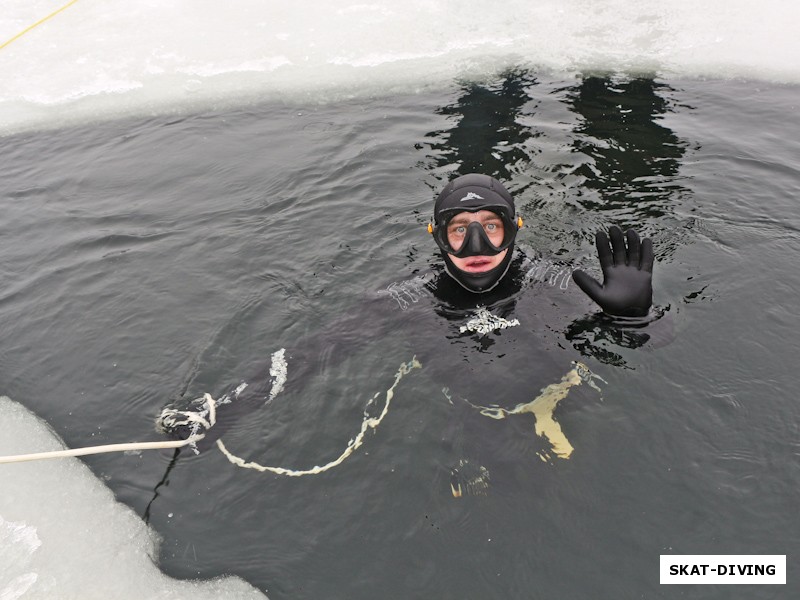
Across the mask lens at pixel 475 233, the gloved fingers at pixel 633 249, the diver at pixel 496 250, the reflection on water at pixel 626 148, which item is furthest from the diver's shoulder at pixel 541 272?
the reflection on water at pixel 626 148

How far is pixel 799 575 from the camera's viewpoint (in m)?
2.93

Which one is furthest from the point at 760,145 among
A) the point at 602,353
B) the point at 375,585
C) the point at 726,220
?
the point at 375,585

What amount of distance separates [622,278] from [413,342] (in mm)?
1429

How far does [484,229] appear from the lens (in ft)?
13.7

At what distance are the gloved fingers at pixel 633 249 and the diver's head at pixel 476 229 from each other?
711 mm

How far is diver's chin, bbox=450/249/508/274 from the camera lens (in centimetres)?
426

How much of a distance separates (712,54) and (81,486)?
30.4 ft

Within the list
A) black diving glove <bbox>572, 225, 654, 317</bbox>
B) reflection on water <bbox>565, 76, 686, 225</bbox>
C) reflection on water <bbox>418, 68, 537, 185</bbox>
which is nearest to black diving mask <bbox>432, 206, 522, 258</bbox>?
black diving glove <bbox>572, 225, 654, 317</bbox>

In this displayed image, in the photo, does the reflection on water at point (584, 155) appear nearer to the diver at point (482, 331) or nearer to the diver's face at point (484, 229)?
the diver at point (482, 331)

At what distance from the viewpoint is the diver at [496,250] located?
3.93 meters

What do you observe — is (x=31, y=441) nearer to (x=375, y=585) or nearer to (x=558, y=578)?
(x=375, y=585)

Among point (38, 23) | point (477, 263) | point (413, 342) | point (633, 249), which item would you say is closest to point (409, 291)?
point (413, 342)

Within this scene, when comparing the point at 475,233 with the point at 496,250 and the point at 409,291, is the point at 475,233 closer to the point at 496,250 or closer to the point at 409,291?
the point at 496,250

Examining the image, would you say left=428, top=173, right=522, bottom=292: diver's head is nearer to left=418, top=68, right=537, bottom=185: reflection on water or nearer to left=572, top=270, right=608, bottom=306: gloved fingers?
left=572, top=270, right=608, bottom=306: gloved fingers
